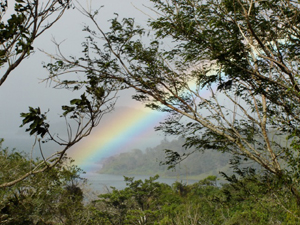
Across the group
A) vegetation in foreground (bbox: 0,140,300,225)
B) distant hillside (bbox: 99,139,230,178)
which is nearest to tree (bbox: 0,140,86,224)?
vegetation in foreground (bbox: 0,140,300,225)

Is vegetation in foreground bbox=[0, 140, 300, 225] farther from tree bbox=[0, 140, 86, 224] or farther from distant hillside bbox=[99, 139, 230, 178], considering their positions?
distant hillside bbox=[99, 139, 230, 178]

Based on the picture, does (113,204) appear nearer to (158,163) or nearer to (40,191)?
(40,191)

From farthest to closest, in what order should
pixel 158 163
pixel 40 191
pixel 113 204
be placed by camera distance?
pixel 158 163 < pixel 113 204 < pixel 40 191

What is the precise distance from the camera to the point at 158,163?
9775 cm

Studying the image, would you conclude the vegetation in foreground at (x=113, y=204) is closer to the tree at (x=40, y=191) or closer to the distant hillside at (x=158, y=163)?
the tree at (x=40, y=191)

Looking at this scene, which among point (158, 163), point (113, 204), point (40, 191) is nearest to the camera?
point (40, 191)

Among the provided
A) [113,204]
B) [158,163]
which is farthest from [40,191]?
[158,163]

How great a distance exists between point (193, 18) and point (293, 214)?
13.1 feet

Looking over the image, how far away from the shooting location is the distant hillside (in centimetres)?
7631

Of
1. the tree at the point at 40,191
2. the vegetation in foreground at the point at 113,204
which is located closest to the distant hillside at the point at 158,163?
the vegetation in foreground at the point at 113,204

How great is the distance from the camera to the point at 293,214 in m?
4.30

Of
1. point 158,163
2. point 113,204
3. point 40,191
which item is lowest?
point 158,163

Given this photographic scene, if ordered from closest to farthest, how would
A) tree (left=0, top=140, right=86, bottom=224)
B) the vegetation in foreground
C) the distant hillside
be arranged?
the vegetation in foreground, tree (left=0, top=140, right=86, bottom=224), the distant hillside

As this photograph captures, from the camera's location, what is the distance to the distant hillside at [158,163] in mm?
76312
